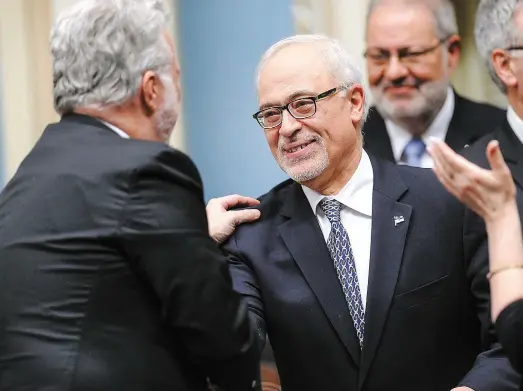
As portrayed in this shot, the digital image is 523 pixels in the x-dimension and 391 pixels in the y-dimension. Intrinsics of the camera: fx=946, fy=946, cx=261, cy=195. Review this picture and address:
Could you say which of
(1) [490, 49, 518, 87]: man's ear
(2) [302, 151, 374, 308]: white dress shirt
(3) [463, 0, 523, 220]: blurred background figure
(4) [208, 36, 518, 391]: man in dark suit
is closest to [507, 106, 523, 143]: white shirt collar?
(3) [463, 0, 523, 220]: blurred background figure

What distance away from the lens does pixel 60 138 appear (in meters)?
1.69

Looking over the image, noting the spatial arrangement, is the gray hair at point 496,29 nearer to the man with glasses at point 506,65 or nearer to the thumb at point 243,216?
the man with glasses at point 506,65

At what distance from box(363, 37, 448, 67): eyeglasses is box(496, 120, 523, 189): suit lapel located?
63cm

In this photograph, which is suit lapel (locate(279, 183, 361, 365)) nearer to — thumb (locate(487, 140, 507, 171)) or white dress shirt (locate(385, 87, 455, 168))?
thumb (locate(487, 140, 507, 171))

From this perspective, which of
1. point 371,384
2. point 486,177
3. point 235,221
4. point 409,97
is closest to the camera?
point 486,177

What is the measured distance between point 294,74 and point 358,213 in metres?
0.34

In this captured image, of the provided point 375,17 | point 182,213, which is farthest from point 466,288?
point 375,17

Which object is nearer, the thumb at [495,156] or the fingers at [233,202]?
the thumb at [495,156]

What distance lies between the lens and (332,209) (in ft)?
6.93

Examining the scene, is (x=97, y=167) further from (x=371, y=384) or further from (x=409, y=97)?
(x=409, y=97)

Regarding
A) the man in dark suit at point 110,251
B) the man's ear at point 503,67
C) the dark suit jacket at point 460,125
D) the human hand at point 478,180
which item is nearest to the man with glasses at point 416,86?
the dark suit jacket at point 460,125

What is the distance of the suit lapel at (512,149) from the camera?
212cm

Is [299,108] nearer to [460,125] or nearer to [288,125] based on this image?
[288,125]

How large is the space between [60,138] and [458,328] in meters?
0.94
